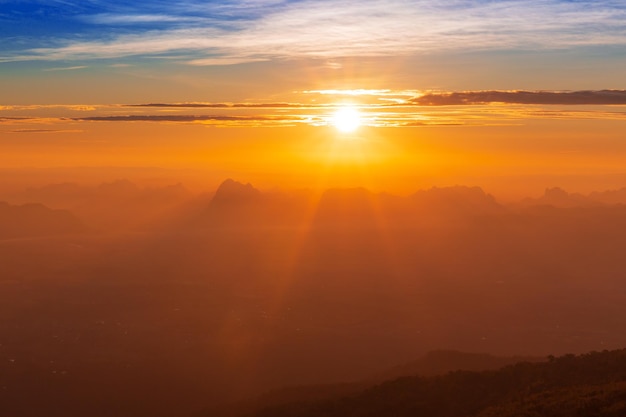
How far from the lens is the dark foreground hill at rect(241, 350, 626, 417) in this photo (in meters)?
36.7

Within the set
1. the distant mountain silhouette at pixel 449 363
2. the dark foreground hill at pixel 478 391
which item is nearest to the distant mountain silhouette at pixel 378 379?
the distant mountain silhouette at pixel 449 363

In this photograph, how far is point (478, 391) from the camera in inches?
1608

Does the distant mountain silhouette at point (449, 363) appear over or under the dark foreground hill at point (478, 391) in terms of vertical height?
under

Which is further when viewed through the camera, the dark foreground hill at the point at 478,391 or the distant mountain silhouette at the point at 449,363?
the distant mountain silhouette at the point at 449,363

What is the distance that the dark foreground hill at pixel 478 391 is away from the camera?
120 feet

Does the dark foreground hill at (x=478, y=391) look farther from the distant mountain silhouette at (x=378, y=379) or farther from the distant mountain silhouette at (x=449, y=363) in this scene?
the distant mountain silhouette at (x=449, y=363)

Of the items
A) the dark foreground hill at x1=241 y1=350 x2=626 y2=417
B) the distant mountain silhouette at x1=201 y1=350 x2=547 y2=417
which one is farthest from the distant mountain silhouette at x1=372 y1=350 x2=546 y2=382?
the dark foreground hill at x1=241 y1=350 x2=626 y2=417

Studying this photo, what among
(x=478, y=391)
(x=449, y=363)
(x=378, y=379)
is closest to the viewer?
(x=478, y=391)

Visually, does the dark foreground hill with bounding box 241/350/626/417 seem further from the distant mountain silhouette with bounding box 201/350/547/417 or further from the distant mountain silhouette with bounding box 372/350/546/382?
the distant mountain silhouette with bounding box 372/350/546/382

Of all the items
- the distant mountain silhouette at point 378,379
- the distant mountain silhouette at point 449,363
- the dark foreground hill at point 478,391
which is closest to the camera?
the dark foreground hill at point 478,391

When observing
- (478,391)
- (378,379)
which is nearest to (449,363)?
(378,379)

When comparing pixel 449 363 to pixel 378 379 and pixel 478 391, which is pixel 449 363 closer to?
pixel 378 379

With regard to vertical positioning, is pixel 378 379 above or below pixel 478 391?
below

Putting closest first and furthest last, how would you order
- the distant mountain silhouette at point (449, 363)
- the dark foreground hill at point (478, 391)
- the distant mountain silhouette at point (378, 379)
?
the dark foreground hill at point (478, 391)
the distant mountain silhouette at point (378, 379)
the distant mountain silhouette at point (449, 363)
